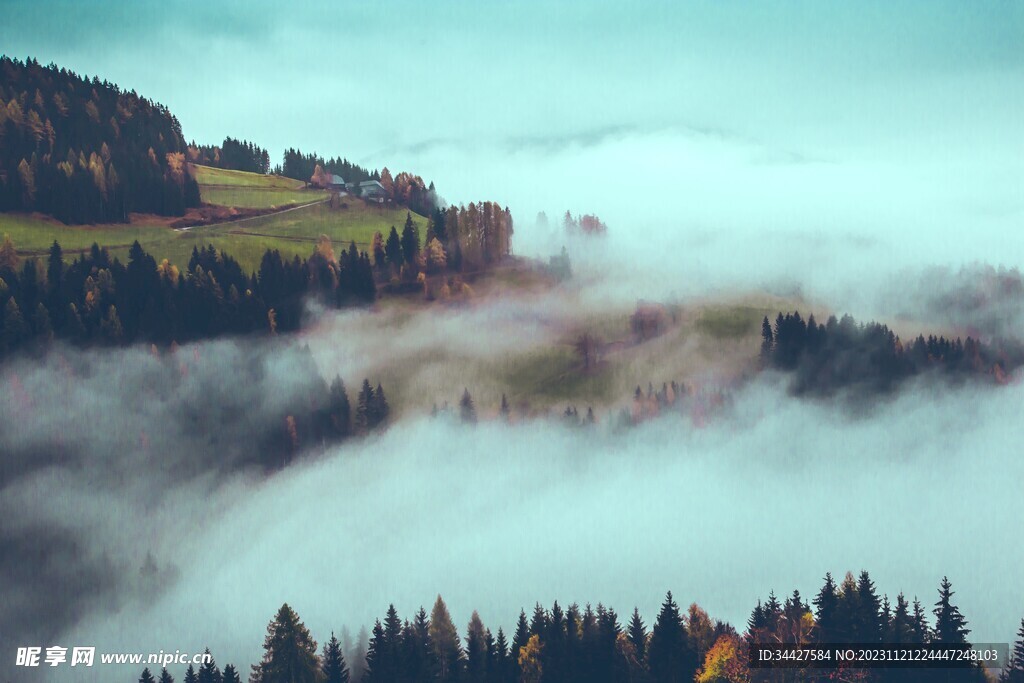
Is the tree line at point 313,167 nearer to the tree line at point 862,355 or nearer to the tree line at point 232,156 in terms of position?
the tree line at point 232,156

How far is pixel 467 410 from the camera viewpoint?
532 feet

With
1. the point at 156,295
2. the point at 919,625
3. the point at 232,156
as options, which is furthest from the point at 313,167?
the point at 919,625

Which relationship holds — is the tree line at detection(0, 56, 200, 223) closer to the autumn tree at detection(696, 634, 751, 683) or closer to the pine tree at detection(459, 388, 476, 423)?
the pine tree at detection(459, 388, 476, 423)

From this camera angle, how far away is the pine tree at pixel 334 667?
415ft

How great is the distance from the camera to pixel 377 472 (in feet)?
517

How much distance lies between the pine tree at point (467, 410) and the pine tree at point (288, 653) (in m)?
38.5

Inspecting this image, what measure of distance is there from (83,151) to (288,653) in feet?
252

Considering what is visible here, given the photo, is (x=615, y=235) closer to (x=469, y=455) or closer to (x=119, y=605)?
(x=469, y=455)

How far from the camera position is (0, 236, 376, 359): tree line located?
15812 cm

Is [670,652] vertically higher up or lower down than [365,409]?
lower down

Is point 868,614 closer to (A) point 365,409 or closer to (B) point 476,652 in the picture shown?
(B) point 476,652

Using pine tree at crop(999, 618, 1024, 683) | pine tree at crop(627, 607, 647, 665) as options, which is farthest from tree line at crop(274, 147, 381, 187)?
pine tree at crop(999, 618, 1024, 683)

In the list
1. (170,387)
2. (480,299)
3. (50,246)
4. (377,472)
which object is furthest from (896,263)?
(50,246)

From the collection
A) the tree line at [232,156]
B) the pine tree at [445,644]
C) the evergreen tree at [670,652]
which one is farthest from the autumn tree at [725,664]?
the tree line at [232,156]
